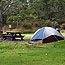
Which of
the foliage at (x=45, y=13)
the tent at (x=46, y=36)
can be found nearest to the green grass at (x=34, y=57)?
the tent at (x=46, y=36)

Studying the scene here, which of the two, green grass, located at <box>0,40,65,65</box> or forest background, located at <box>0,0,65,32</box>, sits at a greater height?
green grass, located at <box>0,40,65,65</box>

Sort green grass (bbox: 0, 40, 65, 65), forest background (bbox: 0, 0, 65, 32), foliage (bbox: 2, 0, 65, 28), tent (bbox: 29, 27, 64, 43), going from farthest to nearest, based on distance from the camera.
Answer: foliage (bbox: 2, 0, 65, 28)
forest background (bbox: 0, 0, 65, 32)
tent (bbox: 29, 27, 64, 43)
green grass (bbox: 0, 40, 65, 65)

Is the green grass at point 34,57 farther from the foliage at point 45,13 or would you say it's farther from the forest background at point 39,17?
the foliage at point 45,13

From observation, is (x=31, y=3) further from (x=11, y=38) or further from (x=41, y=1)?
(x=11, y=38)

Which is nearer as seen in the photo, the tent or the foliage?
the tent

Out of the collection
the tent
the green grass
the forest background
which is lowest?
the forest background

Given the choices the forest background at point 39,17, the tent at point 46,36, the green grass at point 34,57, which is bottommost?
the forest background at point 39,17

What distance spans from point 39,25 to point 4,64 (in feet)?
135

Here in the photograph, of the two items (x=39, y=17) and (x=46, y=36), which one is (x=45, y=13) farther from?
(x=46, y=36)

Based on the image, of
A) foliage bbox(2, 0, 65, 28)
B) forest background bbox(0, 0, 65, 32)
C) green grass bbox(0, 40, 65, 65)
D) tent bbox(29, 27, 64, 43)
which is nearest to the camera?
green grass bbox(0, 40, 65, 65)

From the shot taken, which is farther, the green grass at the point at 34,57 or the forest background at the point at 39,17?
the forest background at the point at 39,17

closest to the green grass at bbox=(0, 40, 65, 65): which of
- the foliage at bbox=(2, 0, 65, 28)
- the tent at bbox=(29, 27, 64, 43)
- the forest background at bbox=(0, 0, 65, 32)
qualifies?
the tent at bbox=(29, 27, 64, 43)

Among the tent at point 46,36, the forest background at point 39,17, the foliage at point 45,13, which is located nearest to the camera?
the tent at point 46,36

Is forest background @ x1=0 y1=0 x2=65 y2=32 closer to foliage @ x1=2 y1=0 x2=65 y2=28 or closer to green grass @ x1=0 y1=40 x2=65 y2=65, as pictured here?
foliage @ x1=2 y1=0 x2=65 y2=28
